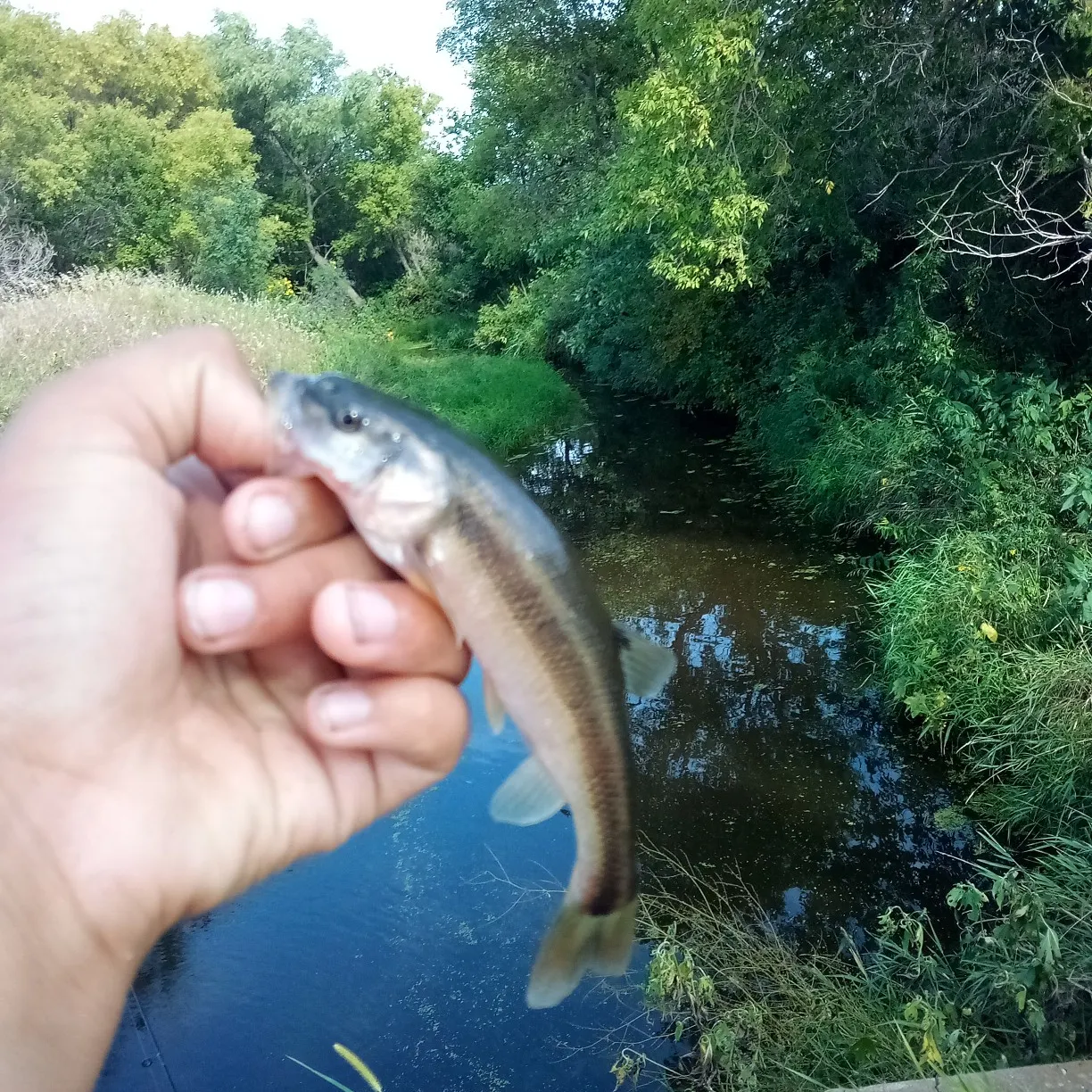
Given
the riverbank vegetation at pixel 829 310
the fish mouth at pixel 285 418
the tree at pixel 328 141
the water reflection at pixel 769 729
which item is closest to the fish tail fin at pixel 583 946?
the fish mouth at pixel 285 418

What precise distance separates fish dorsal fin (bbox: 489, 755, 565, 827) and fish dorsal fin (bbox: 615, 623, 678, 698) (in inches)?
9.9

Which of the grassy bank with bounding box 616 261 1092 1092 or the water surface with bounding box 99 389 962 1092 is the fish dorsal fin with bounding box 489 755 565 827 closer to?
the grassy bank with bounding box 616 261 1092 1092

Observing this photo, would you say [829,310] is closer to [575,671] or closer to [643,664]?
[643,664]

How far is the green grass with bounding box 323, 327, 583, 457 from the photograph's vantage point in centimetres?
1709

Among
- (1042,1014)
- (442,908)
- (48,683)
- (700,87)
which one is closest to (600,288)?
(700,87)

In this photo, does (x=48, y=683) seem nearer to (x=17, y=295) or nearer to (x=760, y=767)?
(x=760, y=767)

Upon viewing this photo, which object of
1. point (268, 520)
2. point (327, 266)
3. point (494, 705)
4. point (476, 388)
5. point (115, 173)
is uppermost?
point (268, 520)

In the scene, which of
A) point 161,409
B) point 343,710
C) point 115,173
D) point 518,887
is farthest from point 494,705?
point 115,173

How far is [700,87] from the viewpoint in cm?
1204

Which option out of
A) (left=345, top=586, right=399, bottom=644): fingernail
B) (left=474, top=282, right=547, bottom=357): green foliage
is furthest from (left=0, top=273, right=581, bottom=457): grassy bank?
(left=345, top=586, right=399, bottom=644): fingernail

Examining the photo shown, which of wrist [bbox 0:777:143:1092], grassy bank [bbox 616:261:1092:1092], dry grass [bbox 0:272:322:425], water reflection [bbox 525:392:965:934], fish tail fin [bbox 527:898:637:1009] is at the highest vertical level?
wrist [bbox 0:777:143:1092]

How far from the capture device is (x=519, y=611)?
1.73m

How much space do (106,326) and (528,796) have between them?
38.9 ft

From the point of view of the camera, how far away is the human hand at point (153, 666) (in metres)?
1.56
